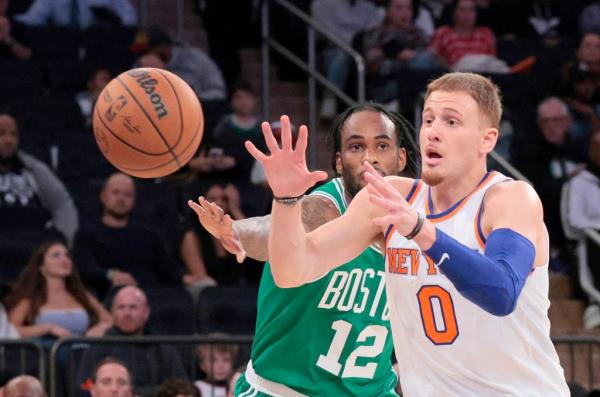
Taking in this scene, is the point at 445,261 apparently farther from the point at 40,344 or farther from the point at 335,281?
the point at 40,344

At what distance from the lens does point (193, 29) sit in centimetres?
1387

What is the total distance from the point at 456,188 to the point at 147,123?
1806 millimetres

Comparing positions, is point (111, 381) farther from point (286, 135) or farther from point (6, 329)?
point (286, 135)

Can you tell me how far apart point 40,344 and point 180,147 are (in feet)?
8.61

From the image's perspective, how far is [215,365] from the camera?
8.32 m

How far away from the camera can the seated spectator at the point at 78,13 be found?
39.6ft

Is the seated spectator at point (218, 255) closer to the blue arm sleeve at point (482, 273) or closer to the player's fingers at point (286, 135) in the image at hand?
the player's fingers at point (286, 135)

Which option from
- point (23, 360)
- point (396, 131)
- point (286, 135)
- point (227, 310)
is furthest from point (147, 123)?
point (227, 310)

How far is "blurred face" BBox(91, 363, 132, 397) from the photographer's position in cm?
756

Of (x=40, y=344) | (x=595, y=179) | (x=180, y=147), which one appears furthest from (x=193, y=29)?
(x=180, y=147)

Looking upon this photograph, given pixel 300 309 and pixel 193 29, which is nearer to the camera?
pixel 300 309

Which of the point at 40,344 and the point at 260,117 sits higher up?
the point at 260,117

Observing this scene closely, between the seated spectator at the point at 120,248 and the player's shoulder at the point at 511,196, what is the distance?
546 centimetres

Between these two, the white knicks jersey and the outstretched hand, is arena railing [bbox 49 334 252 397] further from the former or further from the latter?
the white knicks jersey
